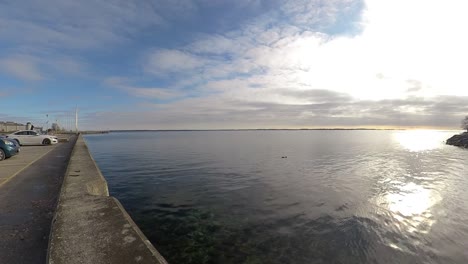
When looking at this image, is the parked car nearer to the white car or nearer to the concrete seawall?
the concrete seawall

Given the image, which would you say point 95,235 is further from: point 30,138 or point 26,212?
point 30,138

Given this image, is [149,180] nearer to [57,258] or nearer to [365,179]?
[57,258]

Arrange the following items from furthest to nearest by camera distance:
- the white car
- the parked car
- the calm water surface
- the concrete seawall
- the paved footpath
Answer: the white car
the parked car
the calm water surface
the paved footpath
the concrete seawall

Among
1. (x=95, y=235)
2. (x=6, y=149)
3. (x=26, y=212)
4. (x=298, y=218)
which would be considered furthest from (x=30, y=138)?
(x=298, y=218)

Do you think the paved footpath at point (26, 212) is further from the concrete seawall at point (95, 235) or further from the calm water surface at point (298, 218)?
the calm water surface at point (298, 218)

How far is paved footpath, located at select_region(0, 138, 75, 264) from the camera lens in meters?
5.42

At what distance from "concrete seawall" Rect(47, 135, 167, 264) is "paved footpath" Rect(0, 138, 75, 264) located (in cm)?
42

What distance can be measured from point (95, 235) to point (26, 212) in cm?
377

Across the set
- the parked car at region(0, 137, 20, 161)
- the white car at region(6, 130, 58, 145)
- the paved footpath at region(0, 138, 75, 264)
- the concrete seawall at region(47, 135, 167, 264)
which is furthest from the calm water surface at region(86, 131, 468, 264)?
the white car at region(6, 130, 58, 145)

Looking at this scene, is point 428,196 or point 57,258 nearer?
point 57,258

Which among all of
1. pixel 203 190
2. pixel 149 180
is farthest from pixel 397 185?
pixel 149 180

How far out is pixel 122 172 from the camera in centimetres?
2058

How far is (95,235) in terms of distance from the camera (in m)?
5.64

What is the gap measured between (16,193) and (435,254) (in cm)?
1405
